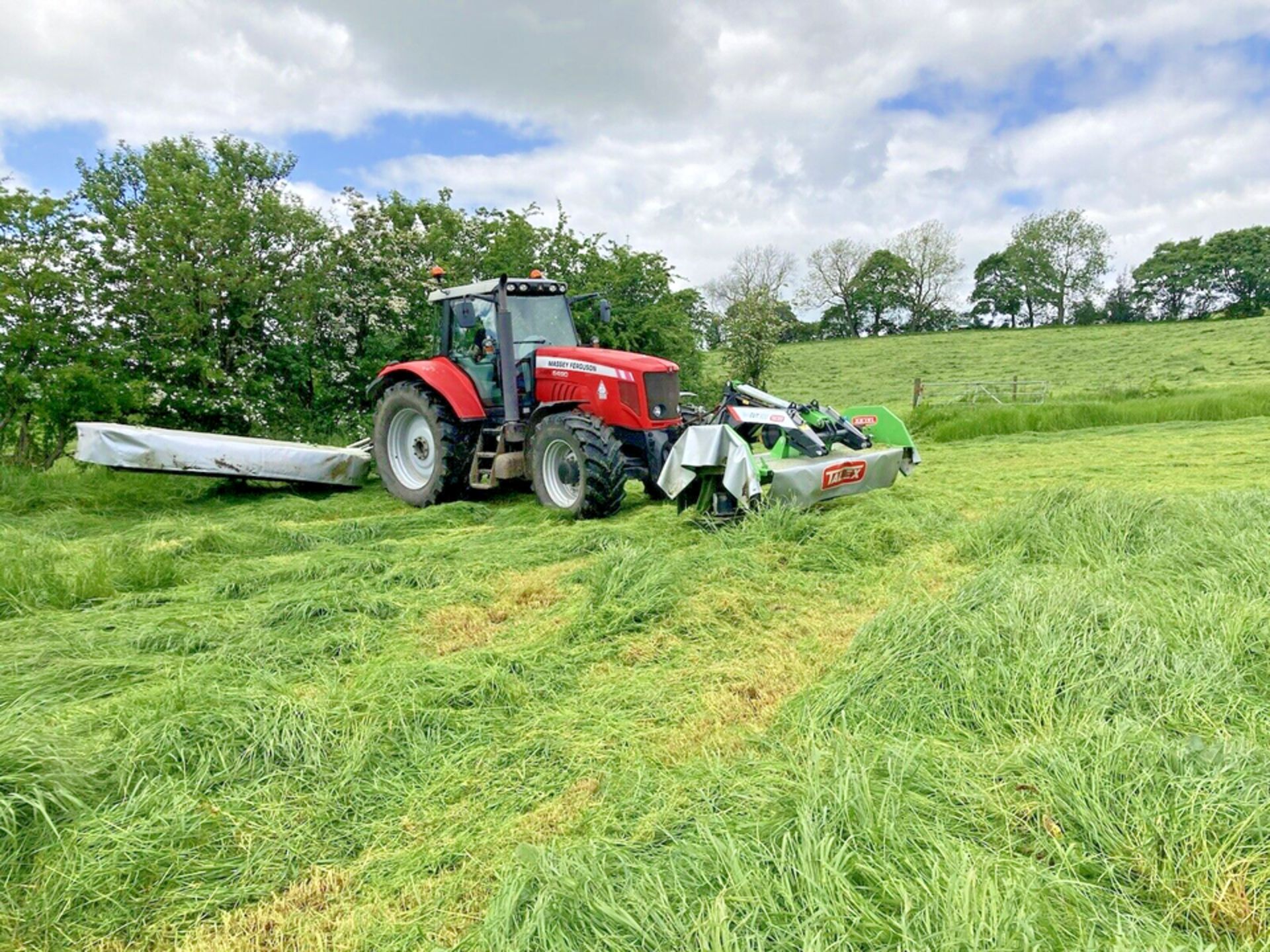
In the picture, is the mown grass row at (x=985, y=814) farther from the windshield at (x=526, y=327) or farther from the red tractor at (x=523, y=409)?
the windshield at (x=526, y=327)

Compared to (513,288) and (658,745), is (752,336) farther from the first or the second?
(658,745)

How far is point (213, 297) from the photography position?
902cm

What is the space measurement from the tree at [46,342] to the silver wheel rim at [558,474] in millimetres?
5046

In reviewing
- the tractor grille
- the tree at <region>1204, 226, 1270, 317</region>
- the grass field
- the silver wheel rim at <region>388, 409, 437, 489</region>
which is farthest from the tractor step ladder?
the tree at <region>1204, 226, 1270, 317</region>

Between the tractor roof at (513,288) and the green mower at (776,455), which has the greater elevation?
the tractor roof at (513,288)

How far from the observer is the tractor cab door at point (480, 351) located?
7262 mm

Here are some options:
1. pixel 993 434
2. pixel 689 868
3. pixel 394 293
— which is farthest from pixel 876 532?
pixel 993 434

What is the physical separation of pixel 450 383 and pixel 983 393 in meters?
15.6

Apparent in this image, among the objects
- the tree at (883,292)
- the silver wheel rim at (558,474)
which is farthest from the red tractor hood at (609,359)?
the tree at (883,292)

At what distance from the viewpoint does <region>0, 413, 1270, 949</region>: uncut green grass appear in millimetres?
1552

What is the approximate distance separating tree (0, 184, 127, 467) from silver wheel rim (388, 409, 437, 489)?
9.89 feet

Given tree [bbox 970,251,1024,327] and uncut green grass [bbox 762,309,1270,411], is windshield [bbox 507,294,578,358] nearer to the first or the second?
uncut green grass [bbox 762,309,1270,411]

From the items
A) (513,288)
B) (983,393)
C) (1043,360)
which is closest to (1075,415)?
(983,393)

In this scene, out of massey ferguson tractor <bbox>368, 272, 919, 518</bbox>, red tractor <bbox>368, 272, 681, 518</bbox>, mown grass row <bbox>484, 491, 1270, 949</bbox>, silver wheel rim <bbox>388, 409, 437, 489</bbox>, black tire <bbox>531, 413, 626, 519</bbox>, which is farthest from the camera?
silver wheel rim <bbox>388, 409, 437, 489</bbox>
